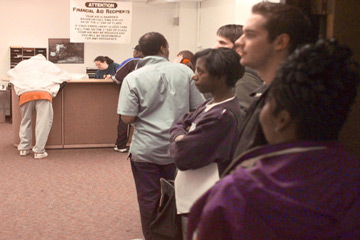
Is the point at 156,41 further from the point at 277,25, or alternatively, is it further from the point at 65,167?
the point at 65,167

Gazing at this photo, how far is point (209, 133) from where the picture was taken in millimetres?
1995

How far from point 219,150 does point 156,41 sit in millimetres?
1306

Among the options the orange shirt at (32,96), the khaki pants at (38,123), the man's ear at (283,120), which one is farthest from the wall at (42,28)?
the man's ear at (283,120)

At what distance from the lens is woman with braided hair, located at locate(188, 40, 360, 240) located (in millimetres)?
952

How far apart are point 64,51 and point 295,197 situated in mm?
10607

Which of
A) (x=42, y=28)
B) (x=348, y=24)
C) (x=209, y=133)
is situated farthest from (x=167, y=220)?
(x=42, y=28)

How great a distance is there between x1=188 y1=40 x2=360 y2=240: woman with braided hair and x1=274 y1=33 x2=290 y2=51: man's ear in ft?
1.01

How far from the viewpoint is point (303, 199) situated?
0.95 meters

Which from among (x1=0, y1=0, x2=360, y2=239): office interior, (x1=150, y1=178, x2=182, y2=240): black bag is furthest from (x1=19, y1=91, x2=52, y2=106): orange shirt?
(x1=150, y1=178, x2=182, y2=240): black bag

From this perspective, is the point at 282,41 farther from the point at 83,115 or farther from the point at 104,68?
the point at 104,68

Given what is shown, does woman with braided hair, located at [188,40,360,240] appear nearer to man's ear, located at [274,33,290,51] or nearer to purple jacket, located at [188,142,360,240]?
purple jacket, located at [188,142,360,240]

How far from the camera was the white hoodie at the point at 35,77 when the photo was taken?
603 cm

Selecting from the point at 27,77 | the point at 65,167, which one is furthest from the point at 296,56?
the point at 27,77

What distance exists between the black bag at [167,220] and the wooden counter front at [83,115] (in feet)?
14.5
